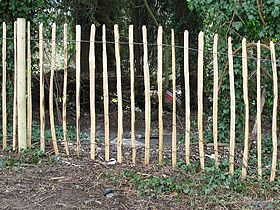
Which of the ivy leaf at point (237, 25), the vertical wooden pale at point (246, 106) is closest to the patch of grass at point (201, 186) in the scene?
the vertical wooden pale at point (246, 106)

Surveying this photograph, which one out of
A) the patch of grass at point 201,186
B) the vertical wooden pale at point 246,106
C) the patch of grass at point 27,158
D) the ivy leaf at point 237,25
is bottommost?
the patch of grass at point 201,186

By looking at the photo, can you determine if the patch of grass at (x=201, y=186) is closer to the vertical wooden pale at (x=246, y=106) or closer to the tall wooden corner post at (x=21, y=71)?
the vertical wooden pale at (x=246, y=106)

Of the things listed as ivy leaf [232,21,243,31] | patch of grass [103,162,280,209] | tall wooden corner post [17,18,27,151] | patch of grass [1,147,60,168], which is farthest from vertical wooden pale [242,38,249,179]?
tall wooden corner post [17,18,27,151]

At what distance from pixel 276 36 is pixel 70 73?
16.6ft

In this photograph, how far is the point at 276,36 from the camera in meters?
5.05

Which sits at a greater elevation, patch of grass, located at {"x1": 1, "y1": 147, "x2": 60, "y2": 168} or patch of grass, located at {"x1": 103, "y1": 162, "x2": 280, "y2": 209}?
patch of grass, located at {"x1": 1, "y1": 147, "x2": 60, "y2": 168}

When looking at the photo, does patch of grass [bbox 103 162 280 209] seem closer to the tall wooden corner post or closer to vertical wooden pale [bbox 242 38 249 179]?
vertical wooden pale [bbox 242 38 249 179]

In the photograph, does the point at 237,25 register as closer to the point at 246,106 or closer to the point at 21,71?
the point at 246,106

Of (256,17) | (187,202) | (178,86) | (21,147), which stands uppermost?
(256,17)

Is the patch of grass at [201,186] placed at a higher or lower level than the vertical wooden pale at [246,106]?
lower

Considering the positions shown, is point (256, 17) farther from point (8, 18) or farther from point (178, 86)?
point (178, 86)

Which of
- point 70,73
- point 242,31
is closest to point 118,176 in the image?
point 242,31

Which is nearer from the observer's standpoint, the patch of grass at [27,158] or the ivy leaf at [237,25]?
the patch of grass at [27,158]

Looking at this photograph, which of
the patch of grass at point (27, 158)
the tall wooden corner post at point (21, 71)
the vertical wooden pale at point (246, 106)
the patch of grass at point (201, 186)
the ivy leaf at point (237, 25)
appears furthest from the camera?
the ivy leaf at point (237, 25)
